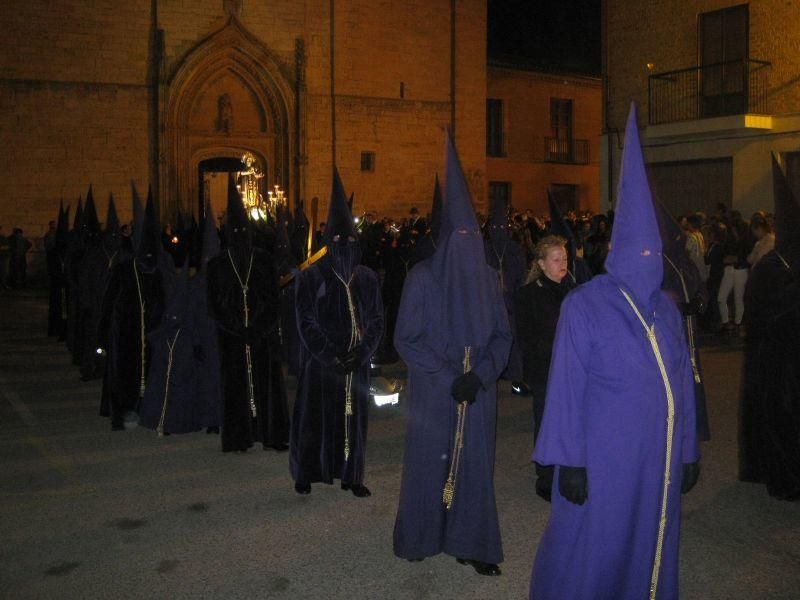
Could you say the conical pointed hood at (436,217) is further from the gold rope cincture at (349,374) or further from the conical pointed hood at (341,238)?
the gold rope cincture at (349,374)

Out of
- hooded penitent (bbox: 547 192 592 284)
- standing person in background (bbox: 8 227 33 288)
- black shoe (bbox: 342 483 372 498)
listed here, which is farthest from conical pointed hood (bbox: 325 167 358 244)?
standing person in background (bbox: 8 227 33 288)

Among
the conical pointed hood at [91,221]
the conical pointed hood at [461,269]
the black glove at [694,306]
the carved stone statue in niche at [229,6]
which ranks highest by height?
the carved stone statue in niche at [229,6]

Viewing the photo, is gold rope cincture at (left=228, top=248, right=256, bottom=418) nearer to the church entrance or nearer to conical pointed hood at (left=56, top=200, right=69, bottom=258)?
conical pointed hood at (left=56, top=200, right=69, bottom=258)

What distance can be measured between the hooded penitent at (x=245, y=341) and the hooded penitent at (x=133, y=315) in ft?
3.97

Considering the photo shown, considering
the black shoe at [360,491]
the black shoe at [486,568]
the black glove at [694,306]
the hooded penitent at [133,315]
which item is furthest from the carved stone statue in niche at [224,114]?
the black shoe at [486,568]

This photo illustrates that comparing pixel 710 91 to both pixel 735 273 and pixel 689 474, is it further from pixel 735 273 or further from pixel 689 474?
pixel 689 474

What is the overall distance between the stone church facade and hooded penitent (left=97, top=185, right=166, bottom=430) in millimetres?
17000

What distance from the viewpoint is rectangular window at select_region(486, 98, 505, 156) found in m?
34.5

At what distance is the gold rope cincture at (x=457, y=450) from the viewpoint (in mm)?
4750

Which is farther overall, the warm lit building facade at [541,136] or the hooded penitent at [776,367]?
the warm lit building facade at [541,136]

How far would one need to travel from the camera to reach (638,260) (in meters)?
3.48

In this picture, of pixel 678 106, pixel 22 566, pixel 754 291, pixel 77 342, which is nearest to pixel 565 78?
pixel 678 106

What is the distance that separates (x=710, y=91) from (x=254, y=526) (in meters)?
19.5

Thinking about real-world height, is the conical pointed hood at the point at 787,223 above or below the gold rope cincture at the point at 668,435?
above
